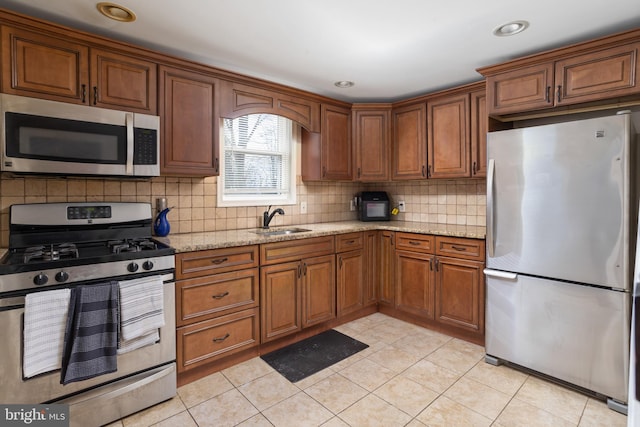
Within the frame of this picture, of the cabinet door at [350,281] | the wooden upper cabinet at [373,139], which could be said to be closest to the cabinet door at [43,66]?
the cabinet door at [350,281]

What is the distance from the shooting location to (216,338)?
232 centimetres

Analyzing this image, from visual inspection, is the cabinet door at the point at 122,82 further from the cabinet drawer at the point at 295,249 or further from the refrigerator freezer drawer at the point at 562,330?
the refrigerator freezer drawer at the point at 562,330

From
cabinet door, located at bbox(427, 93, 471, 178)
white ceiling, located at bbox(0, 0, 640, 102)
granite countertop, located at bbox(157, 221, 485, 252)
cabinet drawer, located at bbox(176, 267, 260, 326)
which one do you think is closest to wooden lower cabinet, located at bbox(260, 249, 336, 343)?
cabinet drawer, located at bbox(176, 267, 260, 326)

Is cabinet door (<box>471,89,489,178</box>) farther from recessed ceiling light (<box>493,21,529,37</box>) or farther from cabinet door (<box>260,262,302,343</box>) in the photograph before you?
cabinet door (<box>260,262,302,343</box>)

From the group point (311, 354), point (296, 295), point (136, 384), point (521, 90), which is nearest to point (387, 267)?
point (296, 295)

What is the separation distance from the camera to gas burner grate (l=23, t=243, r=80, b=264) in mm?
1731

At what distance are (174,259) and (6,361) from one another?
863mm

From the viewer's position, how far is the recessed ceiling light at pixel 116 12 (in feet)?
6.13

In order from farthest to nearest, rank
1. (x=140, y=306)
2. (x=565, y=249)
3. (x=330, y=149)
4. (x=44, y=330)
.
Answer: (x=330, y=149), (x=565, y=249), (x=140, y=306), (x=44, y=330)

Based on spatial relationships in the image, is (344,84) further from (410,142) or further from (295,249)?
(295,249)

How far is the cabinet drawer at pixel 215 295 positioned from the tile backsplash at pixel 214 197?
2.26ft

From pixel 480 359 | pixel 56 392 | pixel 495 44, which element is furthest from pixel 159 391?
pixel 495 44

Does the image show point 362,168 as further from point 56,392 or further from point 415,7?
point 56,392

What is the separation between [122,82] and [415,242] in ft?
8.59
